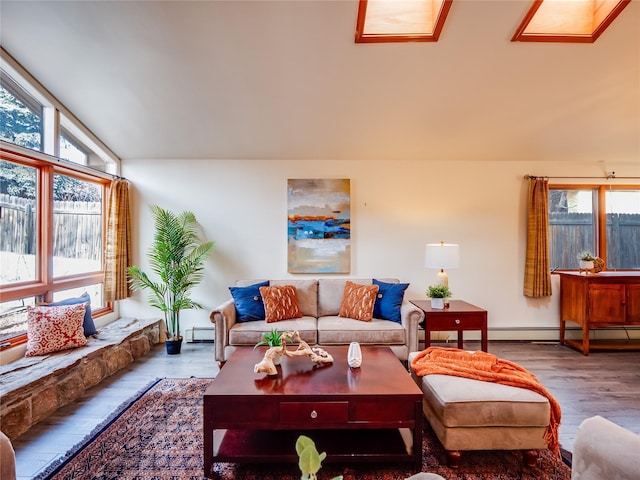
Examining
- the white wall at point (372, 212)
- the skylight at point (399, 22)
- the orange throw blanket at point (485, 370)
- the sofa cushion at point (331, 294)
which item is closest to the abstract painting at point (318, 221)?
the white wall at point (372, 212)

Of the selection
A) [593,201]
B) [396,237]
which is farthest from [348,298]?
[593,201]

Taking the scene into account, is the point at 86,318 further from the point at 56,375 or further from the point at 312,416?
the point at 312,416

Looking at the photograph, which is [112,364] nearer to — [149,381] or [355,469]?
[149,381]

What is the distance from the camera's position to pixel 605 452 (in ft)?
3.21

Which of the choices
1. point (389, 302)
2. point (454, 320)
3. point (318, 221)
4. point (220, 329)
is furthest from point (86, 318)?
point (454, 320)

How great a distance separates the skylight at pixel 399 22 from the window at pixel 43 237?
3173mm

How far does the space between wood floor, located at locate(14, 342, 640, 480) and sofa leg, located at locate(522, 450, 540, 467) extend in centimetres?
37

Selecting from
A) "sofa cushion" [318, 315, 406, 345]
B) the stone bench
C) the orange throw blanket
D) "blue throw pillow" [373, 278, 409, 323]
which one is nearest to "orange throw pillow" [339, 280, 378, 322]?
"blue throw pillow" [373, 278, 409, 323]

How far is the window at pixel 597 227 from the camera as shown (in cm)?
412

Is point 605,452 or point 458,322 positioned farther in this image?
point 458,322

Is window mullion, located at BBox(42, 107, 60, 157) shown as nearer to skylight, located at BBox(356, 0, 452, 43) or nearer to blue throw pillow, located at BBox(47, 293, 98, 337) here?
blue throw pillow, located at BBox(47, 293, 98, 337)

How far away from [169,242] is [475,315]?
11.2ft

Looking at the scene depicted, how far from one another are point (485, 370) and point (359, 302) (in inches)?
58.0

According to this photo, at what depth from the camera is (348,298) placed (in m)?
3.46
